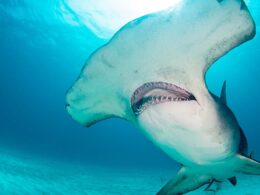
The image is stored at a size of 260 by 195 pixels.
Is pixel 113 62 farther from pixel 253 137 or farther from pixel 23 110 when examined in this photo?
pixel 253 137

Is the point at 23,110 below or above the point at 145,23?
above

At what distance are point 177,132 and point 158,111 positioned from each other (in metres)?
0.31

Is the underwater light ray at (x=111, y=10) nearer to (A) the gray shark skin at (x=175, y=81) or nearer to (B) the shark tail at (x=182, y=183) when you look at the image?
(B) the shark tail at (x=182, y=183)

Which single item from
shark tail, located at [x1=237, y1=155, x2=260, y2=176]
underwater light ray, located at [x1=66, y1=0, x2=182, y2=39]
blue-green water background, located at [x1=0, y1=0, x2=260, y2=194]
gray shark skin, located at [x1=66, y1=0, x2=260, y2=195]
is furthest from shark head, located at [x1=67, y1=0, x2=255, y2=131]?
underwater light ray, located at [x1=66, y1=0, x2=182, y2=39]

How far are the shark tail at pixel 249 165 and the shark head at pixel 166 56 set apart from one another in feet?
3.90

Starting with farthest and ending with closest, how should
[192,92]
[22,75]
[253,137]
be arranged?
[253,137] → [22,75] → [192,92]

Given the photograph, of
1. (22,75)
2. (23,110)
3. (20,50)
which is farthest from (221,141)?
(23,110)

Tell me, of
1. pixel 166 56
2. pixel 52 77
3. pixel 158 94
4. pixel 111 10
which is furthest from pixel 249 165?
pixel 52 77

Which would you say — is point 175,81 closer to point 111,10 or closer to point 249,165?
point 249,165

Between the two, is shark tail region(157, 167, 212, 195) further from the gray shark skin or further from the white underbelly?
the white underbelly

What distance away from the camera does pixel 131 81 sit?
2.70 metres

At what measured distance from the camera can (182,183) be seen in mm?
4062

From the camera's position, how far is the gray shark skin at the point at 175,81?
2.19 metres

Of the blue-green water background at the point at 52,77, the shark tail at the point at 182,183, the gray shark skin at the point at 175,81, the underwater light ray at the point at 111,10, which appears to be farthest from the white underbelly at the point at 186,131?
the underwater light ray at the point at 111,10
